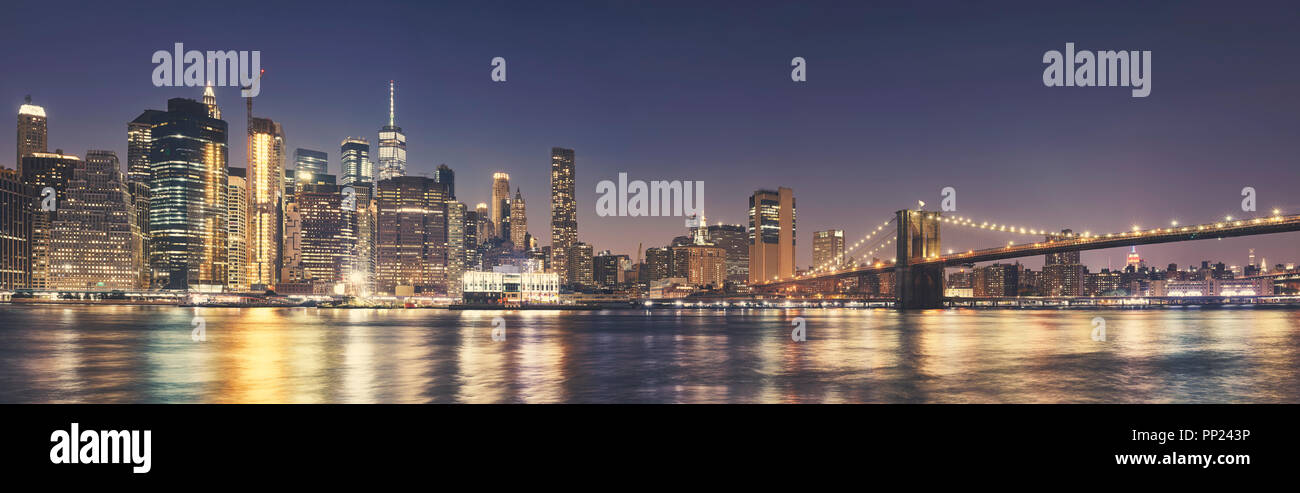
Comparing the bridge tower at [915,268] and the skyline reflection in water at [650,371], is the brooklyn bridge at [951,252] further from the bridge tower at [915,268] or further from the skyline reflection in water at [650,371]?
the skyline reflection in water at [650,371]

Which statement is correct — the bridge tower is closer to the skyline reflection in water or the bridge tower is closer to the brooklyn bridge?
the brooklyn bridge

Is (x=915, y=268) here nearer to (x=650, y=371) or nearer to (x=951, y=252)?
(x=951, y=252)

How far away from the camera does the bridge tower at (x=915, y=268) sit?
140625mm

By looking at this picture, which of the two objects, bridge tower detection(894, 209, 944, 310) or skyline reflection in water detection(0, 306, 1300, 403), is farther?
bridge tower detection(894, 209, 944, 310)

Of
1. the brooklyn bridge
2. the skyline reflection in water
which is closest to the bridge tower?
the brooklyn bridge

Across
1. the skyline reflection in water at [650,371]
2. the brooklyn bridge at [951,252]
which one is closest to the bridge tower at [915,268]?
the brooklyn bridge at [951,252]

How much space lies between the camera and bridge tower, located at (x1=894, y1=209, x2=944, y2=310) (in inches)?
5536

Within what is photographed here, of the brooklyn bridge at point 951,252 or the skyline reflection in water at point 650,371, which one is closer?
the skyline reflection in water at point 650,371

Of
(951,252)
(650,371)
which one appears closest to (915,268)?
(951,252)
